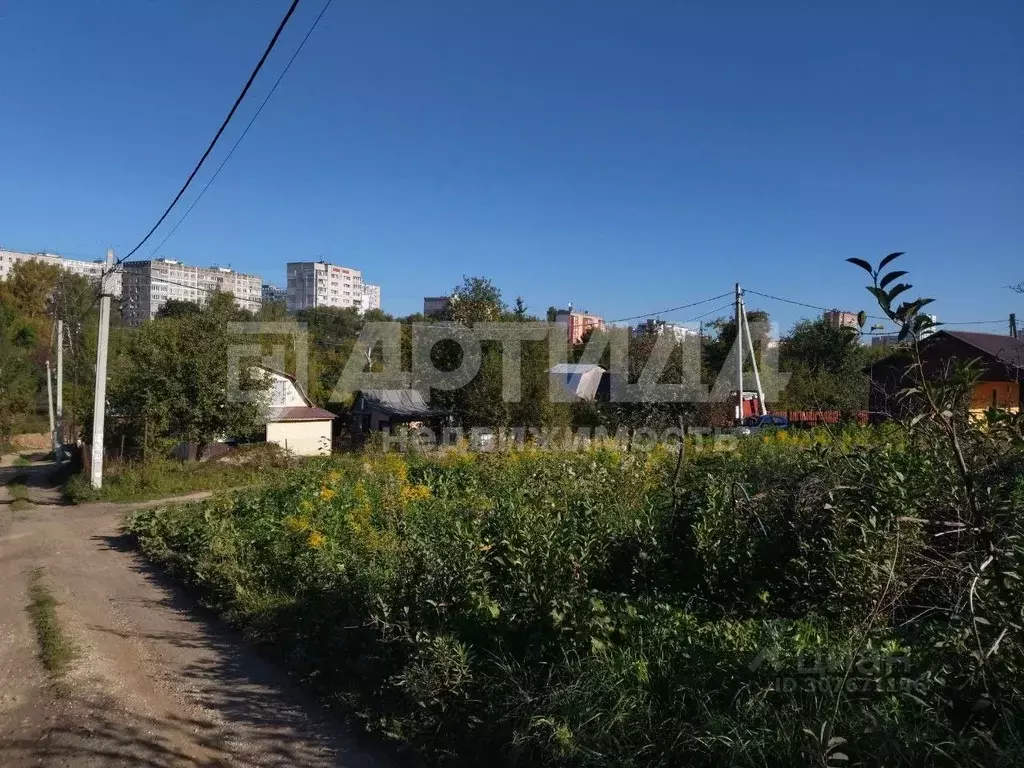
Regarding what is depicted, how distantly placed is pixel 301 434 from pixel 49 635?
76.6 feet

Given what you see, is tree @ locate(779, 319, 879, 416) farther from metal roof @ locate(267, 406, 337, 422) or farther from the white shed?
metal roof @ locate(267, 406, 337, 422)

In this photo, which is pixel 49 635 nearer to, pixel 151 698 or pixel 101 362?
pixel 151 698

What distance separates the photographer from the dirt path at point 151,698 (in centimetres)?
428

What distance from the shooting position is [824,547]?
4613mm

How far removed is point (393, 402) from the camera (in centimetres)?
3328

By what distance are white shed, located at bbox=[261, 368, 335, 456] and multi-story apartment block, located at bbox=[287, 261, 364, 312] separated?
4233 cm

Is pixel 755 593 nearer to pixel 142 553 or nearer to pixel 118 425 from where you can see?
pixel 142 553

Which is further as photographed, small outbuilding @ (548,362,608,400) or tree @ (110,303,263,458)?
small outbuilding @ (548,362,608,400)

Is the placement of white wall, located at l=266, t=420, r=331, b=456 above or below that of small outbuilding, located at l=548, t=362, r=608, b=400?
below

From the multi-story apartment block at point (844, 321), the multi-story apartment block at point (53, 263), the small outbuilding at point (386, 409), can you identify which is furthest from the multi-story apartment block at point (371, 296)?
the multi-story apartment block at point (844, 321)

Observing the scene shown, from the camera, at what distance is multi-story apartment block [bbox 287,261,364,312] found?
7944 cm

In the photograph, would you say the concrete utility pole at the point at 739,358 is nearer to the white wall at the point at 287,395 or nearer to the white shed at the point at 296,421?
the white shed at the point at 296,421

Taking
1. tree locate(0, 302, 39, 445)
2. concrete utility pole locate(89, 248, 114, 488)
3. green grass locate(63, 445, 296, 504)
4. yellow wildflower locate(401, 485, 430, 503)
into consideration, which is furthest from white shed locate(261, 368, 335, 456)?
yellow wildflower locate(401, 485, 430, 503)

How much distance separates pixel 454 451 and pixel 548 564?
9.61 m
